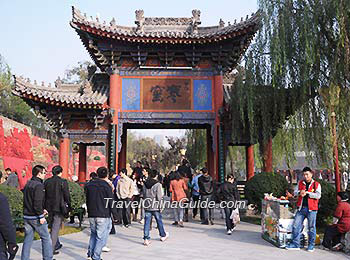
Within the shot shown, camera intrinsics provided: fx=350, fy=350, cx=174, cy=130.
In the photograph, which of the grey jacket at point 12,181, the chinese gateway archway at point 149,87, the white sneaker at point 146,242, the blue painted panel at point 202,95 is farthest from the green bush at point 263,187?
the grey jacket at point 12,181

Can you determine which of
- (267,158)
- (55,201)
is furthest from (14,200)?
(267,158)

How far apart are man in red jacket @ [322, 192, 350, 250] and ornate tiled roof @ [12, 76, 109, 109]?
7796mm

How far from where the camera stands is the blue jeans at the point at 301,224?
6230 mm

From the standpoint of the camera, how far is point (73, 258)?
5.68 metres

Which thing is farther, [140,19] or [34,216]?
[140,19]

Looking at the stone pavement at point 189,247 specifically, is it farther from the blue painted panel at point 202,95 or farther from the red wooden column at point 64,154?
the blue painted panel at point 202,95

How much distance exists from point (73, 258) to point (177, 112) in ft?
24.1

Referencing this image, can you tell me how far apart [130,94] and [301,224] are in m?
7.76

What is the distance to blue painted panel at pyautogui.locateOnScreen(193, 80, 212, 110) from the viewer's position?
488 inches

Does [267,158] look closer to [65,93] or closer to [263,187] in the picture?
[263,187]

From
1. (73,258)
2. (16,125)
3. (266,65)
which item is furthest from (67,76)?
(73,258)

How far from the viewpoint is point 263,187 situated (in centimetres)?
967

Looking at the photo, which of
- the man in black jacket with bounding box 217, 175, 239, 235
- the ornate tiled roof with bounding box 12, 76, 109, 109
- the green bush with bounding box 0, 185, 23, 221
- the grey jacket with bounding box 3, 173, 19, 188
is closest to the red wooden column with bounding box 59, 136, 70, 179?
the ornate tiled roof with bounding box 12, 76, 109, 109

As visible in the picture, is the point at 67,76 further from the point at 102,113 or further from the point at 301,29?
the point at 301,29
